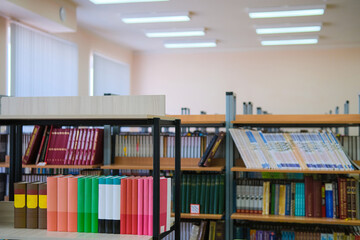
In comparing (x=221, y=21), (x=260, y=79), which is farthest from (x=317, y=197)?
(x=260, y=79)

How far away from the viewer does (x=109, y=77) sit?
9.60m

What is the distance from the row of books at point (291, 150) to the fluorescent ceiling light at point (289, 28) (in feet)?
14.4

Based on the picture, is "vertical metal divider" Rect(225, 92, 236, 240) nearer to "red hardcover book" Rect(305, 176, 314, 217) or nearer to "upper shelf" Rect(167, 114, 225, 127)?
"upper shelf" Rect(167, 114, 225, 127)

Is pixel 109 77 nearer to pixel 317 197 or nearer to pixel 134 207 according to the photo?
pixel 317 197

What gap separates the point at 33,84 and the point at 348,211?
4915 millimetres

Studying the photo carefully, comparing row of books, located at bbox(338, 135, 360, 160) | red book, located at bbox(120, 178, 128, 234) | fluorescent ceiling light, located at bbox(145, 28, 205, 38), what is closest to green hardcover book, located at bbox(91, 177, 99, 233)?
red book, located at bbox(120, 178, 128, 234)

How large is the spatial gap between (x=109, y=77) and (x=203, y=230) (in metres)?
6.12

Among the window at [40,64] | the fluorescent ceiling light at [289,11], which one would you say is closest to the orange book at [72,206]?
the window at [40,64]

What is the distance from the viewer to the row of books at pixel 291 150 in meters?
3.69

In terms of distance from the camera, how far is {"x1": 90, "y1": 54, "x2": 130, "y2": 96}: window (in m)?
8.95

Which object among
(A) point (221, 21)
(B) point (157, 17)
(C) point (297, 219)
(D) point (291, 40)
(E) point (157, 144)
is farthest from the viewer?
(D) point (291, 40)

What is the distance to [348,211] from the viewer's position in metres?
3.68

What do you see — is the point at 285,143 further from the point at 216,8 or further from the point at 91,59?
the point at 91,59

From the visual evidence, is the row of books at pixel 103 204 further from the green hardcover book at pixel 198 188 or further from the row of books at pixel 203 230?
the row of books at pixel 203 230
